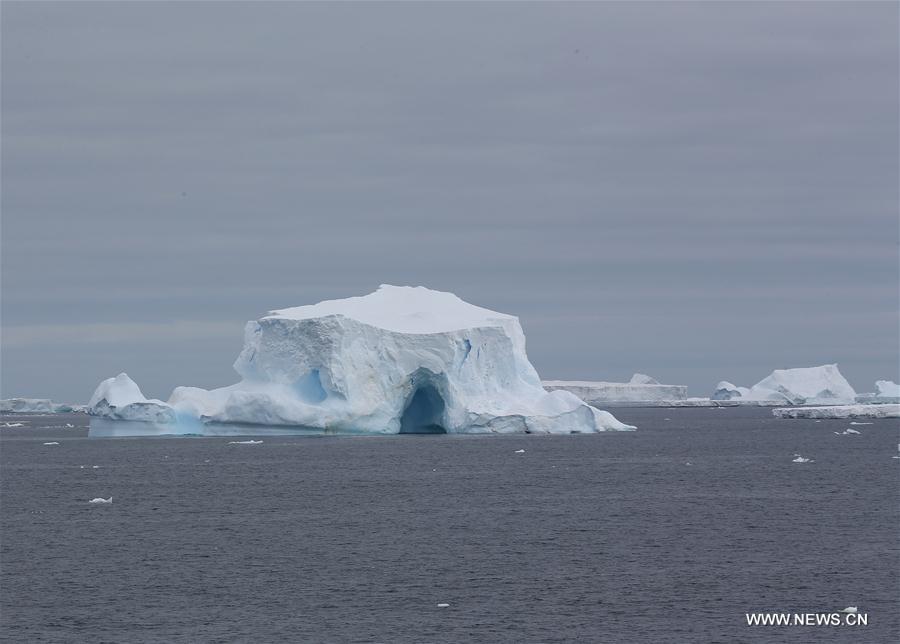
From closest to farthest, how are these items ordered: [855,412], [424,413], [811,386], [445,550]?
[445,550], [424,413], [855,412], [811,386]

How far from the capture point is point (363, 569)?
2441 centimetres

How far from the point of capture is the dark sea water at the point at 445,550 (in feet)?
65.6

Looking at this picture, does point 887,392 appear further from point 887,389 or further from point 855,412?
point 855,412

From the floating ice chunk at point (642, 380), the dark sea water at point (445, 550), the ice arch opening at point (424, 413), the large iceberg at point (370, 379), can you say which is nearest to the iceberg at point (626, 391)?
the floating ice chunk at point (642, 380)

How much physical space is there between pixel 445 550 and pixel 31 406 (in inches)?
4599

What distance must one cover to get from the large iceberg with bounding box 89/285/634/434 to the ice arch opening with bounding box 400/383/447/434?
1.44 ft

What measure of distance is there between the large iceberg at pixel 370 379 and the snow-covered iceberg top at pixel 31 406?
255 feet

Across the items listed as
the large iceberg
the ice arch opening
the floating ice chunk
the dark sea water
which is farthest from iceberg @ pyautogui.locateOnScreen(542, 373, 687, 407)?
the dark sea water

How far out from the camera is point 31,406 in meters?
134

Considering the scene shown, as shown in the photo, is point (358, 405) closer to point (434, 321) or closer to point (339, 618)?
point (434, 321)

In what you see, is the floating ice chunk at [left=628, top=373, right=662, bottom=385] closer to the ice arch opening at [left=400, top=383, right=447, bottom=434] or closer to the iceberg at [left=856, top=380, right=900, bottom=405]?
the iceberg at [left=856, top=380, right=900, bottom=405]

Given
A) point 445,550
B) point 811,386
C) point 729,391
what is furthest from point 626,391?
point 445,550

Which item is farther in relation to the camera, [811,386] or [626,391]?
[626,391]

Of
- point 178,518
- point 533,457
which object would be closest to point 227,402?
point 533,457
